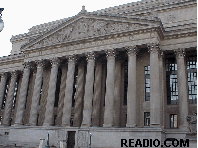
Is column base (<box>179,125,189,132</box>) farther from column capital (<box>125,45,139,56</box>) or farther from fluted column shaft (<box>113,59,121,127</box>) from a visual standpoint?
column capital (<box>125,45,139,56</box>)

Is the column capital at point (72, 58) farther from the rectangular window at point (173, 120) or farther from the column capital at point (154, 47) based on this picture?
the rectangular window at point (173, 120)

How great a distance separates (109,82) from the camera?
32.6 metres

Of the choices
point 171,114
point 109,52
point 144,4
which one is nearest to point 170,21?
point 144,4

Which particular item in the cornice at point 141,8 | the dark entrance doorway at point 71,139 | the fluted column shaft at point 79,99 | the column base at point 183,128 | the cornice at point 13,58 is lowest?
the dark entrance doorway at point 71,139

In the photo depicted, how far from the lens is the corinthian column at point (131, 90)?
1173 inches

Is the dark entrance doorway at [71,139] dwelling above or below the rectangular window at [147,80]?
below

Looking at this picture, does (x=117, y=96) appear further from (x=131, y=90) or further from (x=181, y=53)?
(x=181, y=53)

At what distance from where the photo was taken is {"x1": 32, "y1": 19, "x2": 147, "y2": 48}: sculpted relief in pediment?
3451 centimetres

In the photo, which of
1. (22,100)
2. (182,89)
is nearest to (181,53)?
(182,89)

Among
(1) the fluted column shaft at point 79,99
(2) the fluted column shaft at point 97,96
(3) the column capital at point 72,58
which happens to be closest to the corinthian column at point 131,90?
(2) the fluted column shaft at point 97,96

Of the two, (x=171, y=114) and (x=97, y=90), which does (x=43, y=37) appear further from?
(x=171, y=114)

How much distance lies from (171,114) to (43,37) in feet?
82.6

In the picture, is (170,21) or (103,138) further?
(170,21)

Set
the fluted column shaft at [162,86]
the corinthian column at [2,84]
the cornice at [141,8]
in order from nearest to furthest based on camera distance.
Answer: the fluted column shaft at [162,86], the cornice at [141,8], the corinthian column at [2,84]
